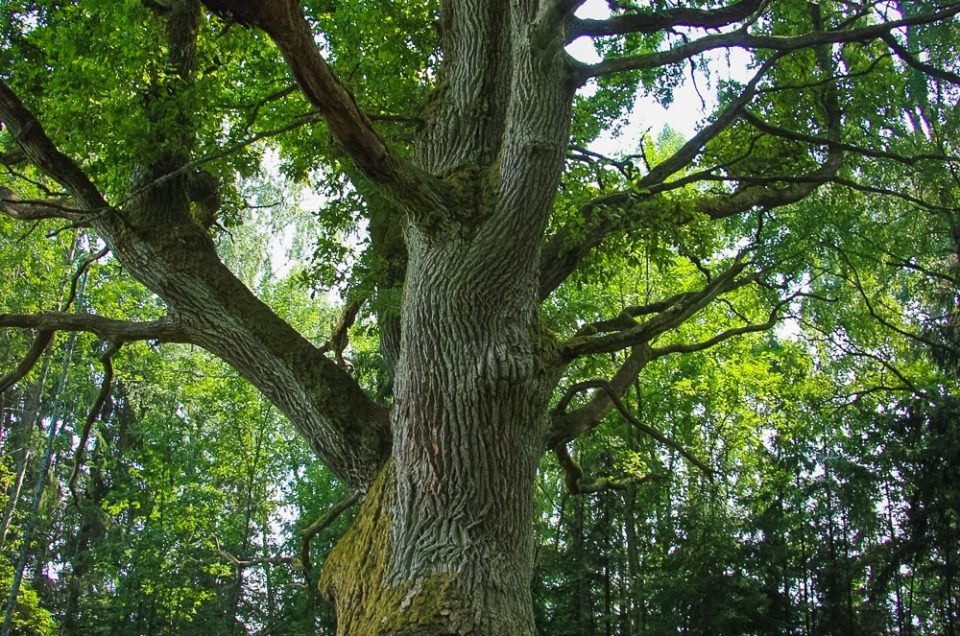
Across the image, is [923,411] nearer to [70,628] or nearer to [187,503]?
[187,503]

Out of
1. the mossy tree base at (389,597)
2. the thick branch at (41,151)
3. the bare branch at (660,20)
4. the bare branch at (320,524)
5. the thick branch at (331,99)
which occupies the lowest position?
the mossy tree base at (389,597)

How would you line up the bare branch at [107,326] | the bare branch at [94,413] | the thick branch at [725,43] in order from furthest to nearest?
the bare branch at [94,413]
the bare branch at [107,326]
the thick branch at [725,43]

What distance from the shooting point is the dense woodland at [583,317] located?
201 inches

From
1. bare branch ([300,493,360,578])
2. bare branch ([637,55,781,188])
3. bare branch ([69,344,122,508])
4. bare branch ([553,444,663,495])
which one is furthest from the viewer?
bare branch ([553,444,663,495])

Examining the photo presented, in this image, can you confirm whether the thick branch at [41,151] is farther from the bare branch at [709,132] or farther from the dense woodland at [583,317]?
the bare branch at [709,132]

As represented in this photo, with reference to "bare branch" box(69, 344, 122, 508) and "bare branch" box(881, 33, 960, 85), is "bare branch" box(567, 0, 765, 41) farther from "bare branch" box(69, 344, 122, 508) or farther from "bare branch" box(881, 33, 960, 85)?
"bare branch" box(69, 344, 122, 508)

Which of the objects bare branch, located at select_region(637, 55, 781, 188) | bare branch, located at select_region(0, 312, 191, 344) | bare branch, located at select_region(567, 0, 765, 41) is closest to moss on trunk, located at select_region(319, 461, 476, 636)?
bare branch, located at select_region(0, 312, 191, 344)

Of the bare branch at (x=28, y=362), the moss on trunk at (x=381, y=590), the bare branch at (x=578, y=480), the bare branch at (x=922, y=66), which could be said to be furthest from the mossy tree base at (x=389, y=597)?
the bare branch at (x=922, y=66)

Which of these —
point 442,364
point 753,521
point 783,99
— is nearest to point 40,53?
point 442,364

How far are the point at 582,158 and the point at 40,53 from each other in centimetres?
486

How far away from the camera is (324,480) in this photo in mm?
18719

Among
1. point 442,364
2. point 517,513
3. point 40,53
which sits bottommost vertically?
point 517,513

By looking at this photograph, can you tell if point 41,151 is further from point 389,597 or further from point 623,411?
point 623,411

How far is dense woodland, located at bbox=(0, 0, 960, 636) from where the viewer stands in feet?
16.8
